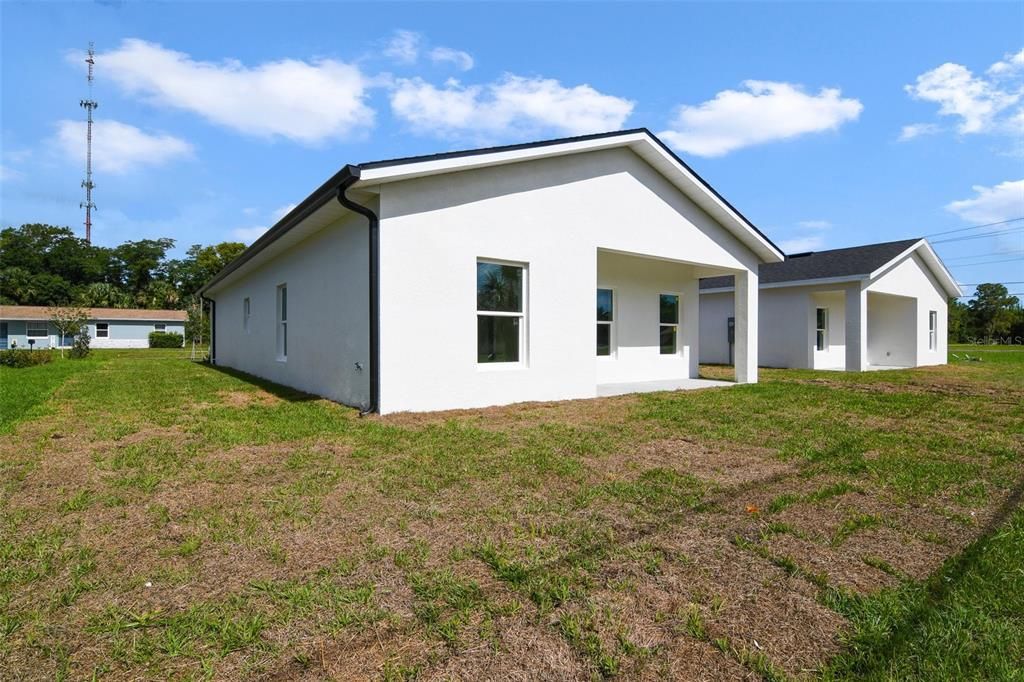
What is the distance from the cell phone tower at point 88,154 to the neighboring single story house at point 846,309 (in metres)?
53.7

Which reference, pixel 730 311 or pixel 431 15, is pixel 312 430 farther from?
pixel 730 311

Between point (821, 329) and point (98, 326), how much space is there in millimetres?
46488

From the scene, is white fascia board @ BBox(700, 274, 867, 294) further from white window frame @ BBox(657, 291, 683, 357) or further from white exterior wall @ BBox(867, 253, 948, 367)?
white window frame @ BBox(657, 291, 683, 357)

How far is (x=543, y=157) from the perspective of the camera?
8.39m

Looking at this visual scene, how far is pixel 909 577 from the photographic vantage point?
2.74 meters

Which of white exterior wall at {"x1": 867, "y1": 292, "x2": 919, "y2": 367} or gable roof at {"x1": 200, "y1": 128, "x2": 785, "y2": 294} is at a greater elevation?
gable roof at {"x1": 200, "y1": 128, "x2": 785, "y2": 294}

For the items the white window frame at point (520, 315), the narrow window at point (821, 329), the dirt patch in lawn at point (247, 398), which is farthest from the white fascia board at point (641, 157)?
the narrow window at point (821, 329)

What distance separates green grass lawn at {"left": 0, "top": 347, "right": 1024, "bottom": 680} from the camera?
83.1 inches

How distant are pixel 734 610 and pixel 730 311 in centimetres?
1869

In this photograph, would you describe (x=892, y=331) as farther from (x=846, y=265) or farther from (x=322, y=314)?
(x=322, y=314)

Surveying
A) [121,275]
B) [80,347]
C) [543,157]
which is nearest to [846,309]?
[543,157]

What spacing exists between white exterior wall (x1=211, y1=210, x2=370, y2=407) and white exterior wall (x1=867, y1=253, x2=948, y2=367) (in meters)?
15.8

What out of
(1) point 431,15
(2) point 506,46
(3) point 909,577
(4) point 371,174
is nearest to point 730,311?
(2) point 506,46

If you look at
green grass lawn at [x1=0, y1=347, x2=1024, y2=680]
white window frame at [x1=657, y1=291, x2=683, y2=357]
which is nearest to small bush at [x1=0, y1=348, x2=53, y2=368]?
green grass lawn at [x1=0, y1=347, x2=1024, y2=680]
